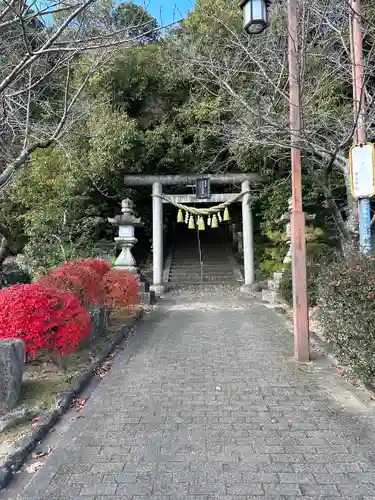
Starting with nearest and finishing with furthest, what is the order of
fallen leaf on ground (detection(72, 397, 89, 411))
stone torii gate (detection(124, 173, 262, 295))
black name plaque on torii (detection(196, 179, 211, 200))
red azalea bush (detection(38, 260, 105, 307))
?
fallen leaf on ground (detection(72, 397, 89, 411)) → red azalea bush (detection(38, 260, 105, 307)) → black name plaque on torii (detection(196, 179, 211, 200)) → stone torii gate (detection(124, 173, 262, 295))

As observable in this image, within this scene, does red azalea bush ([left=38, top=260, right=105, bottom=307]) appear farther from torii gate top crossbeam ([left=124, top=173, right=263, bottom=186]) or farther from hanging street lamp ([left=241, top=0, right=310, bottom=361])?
torii gate top crossbeam ([left=124, top=173, right=263, bottom=186])

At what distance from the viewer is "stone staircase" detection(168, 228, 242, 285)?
17.0 meters

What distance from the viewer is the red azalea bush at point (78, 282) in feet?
19.6

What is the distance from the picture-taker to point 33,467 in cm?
317

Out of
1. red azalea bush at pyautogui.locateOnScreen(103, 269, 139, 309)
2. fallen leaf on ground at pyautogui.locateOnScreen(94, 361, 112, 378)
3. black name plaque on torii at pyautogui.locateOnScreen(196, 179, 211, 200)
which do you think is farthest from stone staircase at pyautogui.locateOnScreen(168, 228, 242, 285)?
fallen leaf on ground at pyautogui.locateOnScreen(94, 361, 112, 378)

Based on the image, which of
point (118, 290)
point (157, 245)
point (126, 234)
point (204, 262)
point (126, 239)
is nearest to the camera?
point (118, 290)

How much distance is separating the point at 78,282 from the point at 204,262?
43.2 ft

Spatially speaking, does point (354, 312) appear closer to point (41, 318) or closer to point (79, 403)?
point (79, 403)

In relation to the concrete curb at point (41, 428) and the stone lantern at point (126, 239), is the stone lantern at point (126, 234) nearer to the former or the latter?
the stone lantern at point (126, 239)

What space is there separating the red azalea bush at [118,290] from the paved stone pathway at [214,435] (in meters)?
2.22

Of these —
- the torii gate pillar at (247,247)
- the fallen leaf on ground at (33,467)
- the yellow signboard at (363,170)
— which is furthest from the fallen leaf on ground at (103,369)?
the torii gate pillar at (247,247)

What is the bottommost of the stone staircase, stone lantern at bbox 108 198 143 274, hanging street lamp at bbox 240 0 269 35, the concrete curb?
the concrete curb

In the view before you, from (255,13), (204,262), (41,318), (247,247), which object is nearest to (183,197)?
(247,247)

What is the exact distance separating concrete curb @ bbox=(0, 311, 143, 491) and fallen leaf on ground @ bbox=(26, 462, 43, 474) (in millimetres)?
79
